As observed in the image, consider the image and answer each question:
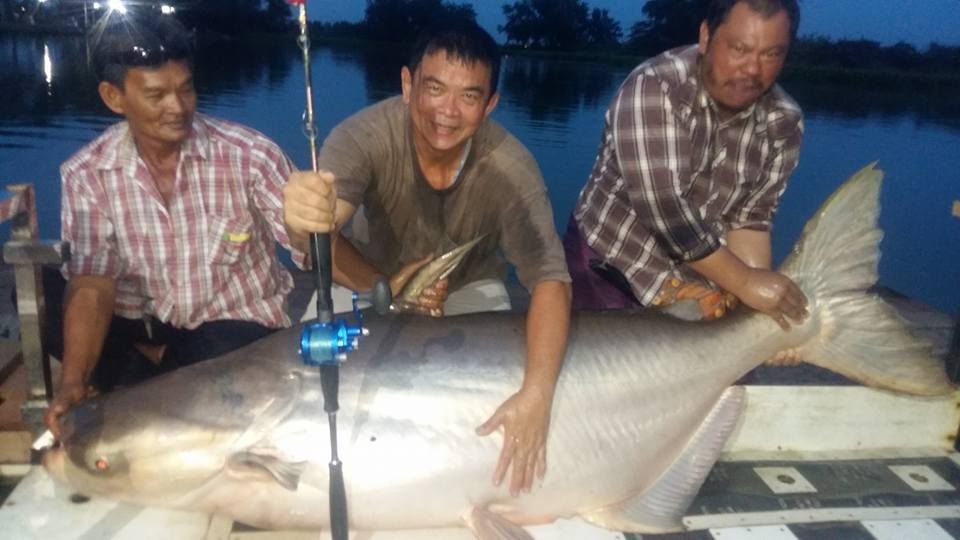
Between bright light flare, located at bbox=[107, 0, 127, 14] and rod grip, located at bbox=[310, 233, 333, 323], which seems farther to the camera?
bright light flare, located at bbox=[107, 0, 127, 14]

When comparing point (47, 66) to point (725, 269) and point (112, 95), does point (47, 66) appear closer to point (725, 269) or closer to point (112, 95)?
point (112, 95)

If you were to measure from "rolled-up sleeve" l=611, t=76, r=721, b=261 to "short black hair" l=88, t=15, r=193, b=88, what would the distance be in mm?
1711

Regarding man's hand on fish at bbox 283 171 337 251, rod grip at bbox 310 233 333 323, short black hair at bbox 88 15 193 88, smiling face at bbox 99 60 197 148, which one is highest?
short black hair at bbox 88 15 193 88


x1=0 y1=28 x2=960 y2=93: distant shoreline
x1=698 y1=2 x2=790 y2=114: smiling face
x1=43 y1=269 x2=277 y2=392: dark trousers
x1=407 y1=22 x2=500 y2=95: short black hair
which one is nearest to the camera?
x1=407 y1=22 x2=500 y2=95: short black hair

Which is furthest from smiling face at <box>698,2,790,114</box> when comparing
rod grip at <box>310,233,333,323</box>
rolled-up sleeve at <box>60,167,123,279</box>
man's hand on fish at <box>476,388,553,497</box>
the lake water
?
the lake water

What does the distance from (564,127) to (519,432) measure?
20983mm

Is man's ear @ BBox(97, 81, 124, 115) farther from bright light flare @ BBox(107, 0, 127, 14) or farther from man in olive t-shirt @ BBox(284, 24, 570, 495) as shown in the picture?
man in olive t-shirt @ BBox(284, 24, 570, 495)

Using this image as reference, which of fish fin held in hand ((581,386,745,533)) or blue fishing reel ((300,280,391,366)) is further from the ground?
blue fishing reel ((300,280,391,366))

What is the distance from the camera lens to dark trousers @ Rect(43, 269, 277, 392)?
2953 mm

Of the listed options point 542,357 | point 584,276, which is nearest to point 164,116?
point 542,357

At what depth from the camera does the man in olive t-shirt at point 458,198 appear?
2.30m

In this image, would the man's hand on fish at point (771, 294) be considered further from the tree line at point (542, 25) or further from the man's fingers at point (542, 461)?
the tree line at point (542, 25)

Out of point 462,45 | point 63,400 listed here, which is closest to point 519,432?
point 462,45

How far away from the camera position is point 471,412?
7.47 feet
